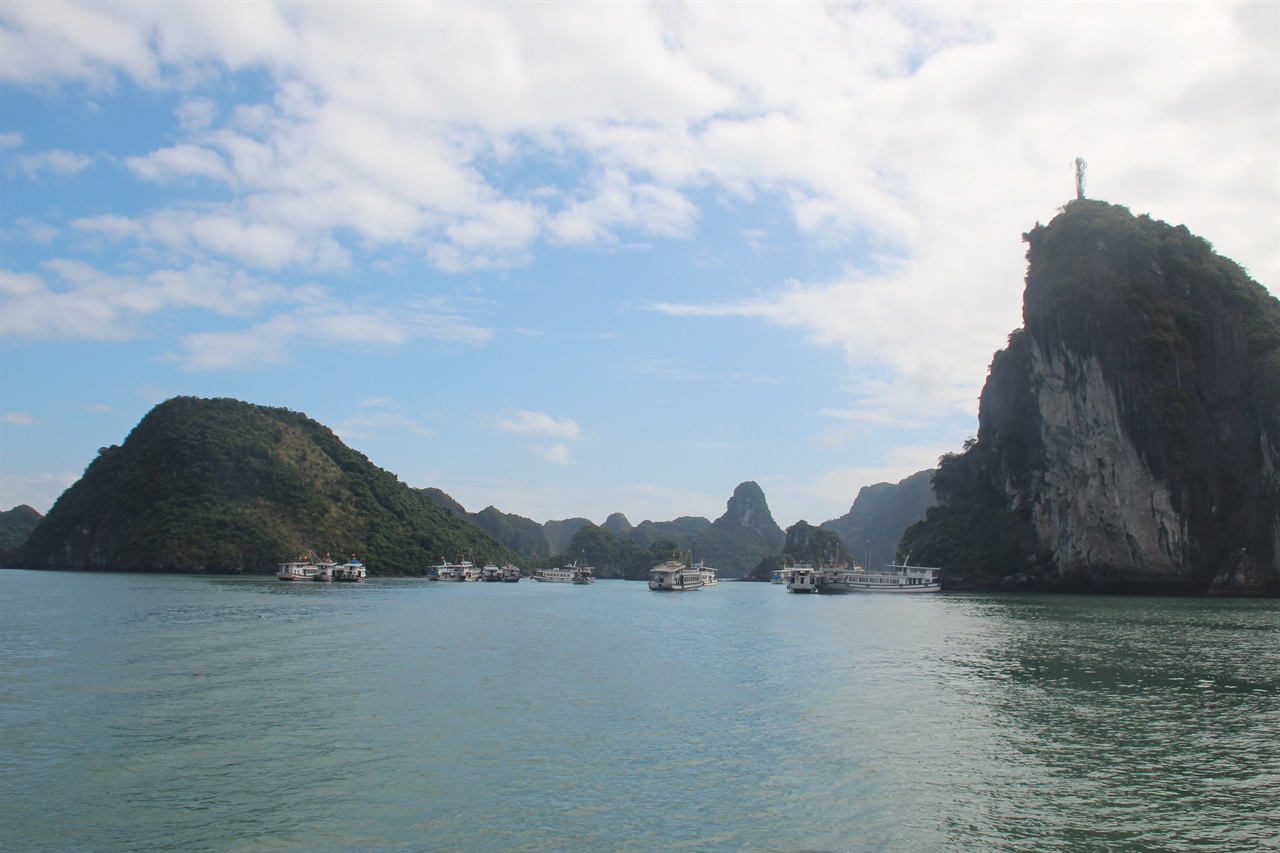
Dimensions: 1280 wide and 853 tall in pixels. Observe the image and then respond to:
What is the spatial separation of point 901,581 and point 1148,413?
35.7 metres

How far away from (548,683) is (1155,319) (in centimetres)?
8113

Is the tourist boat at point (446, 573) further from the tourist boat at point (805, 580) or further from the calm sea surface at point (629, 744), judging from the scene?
the calm sea surface at point (629, 744)

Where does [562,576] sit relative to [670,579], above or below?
below

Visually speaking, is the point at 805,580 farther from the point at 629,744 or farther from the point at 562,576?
the point at 629,744

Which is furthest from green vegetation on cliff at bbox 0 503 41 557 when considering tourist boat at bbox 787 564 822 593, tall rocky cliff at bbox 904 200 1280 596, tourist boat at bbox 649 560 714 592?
tall rocky cliff at bbox 904 200 1280 596

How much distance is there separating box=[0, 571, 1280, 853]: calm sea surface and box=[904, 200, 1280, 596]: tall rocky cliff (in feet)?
158

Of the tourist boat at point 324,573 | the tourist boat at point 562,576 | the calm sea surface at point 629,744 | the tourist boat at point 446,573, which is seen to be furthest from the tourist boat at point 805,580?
the calm sea surface at point 629,744

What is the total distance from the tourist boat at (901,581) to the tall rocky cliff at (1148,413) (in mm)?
10979

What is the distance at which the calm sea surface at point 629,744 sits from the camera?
13.9 m

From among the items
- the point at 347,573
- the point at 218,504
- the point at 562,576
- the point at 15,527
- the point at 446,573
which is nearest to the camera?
the point at 347,573

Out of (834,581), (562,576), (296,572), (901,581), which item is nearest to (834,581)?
(834,581)

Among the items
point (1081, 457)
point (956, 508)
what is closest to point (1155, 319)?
point (1081, 457)

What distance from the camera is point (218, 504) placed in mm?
121500

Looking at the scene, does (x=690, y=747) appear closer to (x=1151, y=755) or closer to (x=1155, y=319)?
(x=1151, y=755)
